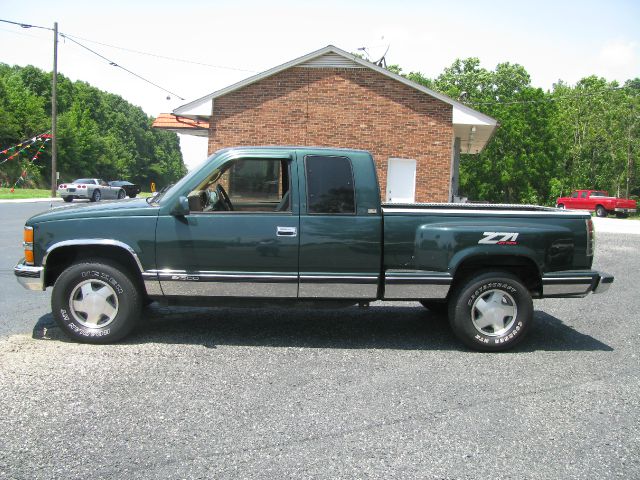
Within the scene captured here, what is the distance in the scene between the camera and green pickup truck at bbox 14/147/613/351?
Result: 216 inches

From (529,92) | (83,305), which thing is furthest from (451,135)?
(529,92)

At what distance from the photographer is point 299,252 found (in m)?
5.51

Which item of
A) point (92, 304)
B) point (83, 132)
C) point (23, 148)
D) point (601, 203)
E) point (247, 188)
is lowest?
point (92, 304)

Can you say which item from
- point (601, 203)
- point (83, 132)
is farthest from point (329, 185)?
point (83, 132)

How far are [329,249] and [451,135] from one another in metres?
14.8

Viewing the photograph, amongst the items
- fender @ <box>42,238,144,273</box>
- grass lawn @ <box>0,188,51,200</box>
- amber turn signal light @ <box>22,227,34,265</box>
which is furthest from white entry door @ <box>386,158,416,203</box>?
grass lawn @ <box>0,188,51,200</box>

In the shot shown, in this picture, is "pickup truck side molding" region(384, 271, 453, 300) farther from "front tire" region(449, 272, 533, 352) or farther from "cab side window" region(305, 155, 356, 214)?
"cab side window" region(305, 155, 356, 214)

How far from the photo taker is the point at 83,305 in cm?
553

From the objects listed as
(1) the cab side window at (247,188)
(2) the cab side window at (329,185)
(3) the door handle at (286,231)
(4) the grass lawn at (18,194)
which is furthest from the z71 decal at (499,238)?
(4) the grass lawn at (18,194)

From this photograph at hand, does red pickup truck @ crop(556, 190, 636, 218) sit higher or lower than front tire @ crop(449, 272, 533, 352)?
higher

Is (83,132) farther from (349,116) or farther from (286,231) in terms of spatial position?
(286,231)

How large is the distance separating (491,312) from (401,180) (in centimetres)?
1442

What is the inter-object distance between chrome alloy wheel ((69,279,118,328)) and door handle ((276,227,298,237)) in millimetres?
1645

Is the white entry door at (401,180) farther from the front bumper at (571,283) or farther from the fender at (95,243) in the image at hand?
the fender at (95,243)
